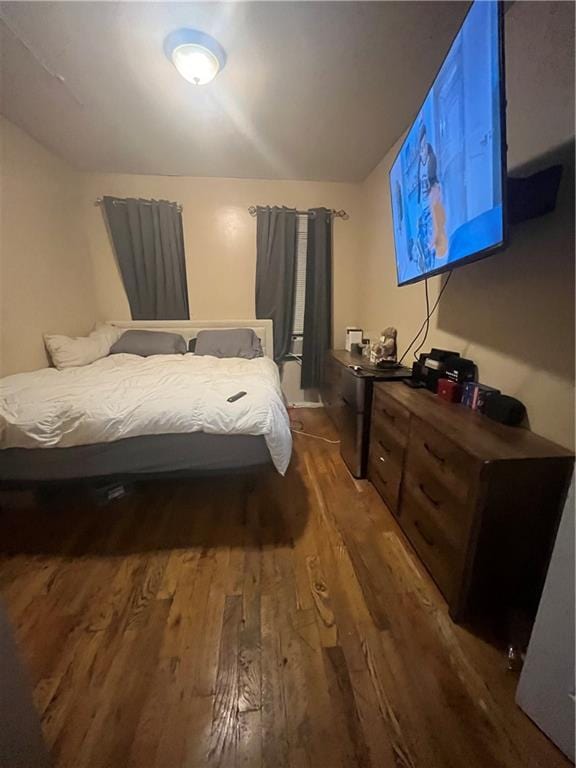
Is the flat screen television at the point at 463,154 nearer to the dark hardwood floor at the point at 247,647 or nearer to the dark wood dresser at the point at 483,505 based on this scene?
the dark wood dresser at the point at 483,505

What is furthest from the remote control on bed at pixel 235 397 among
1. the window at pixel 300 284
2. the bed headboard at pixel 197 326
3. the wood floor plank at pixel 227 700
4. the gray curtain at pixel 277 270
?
the window at pixel 300 284

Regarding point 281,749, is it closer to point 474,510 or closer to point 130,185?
point 474,510

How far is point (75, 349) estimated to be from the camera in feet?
8.54

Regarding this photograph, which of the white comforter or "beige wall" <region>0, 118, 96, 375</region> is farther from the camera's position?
"beige wall" <region>0, 118, 96, 375</region>

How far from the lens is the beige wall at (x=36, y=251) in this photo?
2.21m

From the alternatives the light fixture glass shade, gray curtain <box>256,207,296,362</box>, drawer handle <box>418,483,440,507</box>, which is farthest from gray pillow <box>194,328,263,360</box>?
drawer handle <box>418,483,440,507</box>

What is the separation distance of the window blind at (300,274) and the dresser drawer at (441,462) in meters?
2.24

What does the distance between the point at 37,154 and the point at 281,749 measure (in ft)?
12.5

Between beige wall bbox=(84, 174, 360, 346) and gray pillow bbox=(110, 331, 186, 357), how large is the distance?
50cm

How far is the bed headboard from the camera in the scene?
3.25 meters

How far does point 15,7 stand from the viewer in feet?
4.38

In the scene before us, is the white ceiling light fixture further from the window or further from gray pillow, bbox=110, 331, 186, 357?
gray pillow, bbox=110, 331, 186, 357

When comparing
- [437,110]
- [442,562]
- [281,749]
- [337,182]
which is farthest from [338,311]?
[281,749]

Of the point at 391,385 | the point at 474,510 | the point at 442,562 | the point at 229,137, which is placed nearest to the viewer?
the point at 474,510
